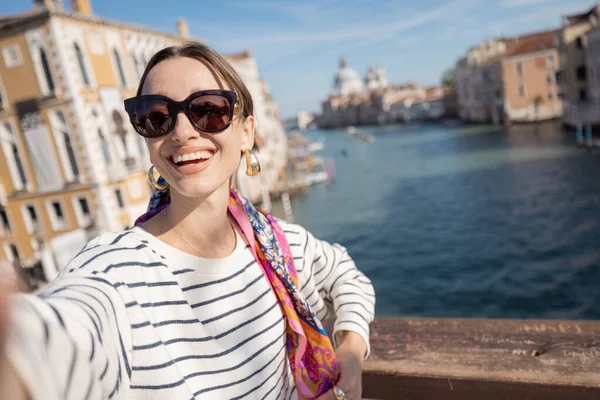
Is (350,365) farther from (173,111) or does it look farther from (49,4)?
(49,4)

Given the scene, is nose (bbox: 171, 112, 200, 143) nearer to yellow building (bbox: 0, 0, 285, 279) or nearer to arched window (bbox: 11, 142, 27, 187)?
yellow building (bbox: 0, 0, 285, 279)

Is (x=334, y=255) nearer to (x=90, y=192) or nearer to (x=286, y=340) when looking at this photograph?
(x=286, y=340)

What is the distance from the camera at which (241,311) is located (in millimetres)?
971

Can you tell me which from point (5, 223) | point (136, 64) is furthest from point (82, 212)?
point (136, 64)

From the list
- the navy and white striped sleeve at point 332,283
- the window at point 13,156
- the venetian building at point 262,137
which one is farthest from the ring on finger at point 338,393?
the venetian building at point 262,137

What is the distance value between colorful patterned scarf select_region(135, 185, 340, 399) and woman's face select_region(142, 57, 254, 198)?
0.13 meters

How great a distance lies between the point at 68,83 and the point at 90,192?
325cm

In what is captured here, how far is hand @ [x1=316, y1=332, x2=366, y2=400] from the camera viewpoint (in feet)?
3.60

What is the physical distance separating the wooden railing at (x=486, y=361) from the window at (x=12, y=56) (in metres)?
14.6

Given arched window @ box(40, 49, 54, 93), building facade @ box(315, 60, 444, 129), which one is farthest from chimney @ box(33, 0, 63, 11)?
building facade @ box(315, 60, 444, 129)

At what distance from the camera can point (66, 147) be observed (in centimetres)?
1334

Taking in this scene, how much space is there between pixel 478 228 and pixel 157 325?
16.5m

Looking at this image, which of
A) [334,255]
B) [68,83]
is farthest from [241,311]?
[68,83]

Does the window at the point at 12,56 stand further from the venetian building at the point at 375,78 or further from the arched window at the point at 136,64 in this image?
the venetian building at the point at 375,78
